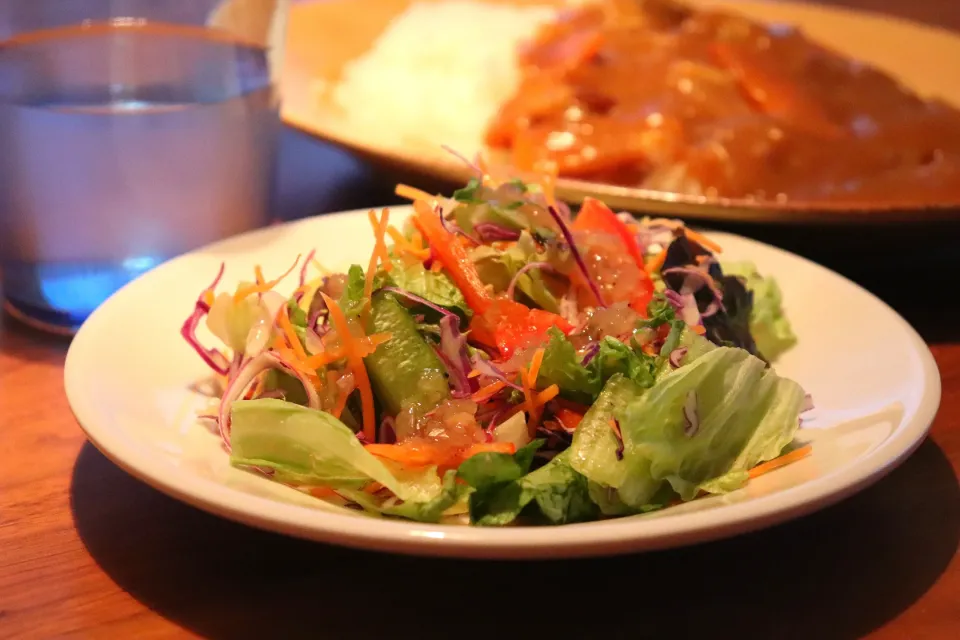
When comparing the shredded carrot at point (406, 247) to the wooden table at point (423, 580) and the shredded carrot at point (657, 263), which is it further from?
the wooden table at point (423, 580)

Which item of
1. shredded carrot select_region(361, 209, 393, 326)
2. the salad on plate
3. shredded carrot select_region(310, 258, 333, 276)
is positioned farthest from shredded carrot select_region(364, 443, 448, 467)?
shredded carrot select_region(310, 258, 333, 276)

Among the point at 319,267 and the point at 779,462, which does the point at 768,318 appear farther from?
the point at 319,267

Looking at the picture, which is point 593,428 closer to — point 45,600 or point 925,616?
point 925,616

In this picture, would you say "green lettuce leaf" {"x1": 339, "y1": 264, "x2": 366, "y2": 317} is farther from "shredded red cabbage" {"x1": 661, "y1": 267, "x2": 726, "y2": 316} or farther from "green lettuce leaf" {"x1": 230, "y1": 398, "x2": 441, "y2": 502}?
"shredded red cabbage" {"x1": 661, "y1": 267, "x2": 726, "y2": 316}

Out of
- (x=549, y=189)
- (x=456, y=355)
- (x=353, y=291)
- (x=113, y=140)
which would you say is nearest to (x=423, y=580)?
(x=456, y=355)

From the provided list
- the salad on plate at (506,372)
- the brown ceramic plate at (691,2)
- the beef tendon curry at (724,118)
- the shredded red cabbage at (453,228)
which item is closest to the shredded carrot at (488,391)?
the salad on plate at (506,372)

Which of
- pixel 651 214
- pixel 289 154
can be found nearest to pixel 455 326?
pixel 651 214
